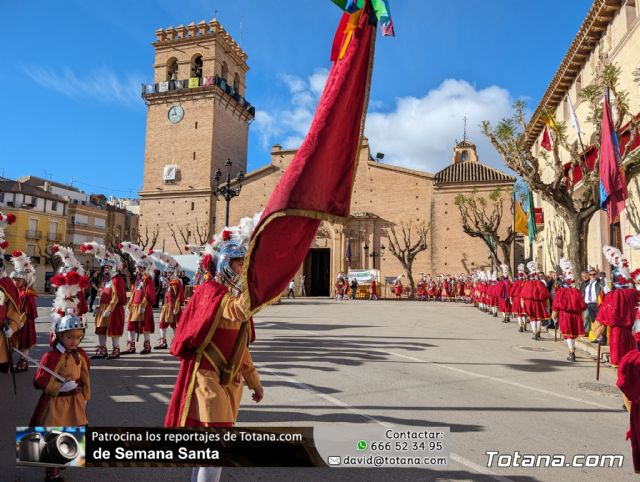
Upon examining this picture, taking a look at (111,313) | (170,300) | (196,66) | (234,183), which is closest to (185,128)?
(196,66)

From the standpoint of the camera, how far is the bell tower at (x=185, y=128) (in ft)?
133

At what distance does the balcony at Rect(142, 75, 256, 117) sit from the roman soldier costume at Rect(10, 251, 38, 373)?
35.4 m

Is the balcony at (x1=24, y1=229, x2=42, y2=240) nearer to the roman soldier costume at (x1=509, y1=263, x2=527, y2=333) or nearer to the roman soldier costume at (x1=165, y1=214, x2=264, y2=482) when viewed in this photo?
the roman soldier costume at (x1=509, y1=263, x2=527, y2=333)

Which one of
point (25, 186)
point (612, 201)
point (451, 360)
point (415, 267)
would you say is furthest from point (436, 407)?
point (25, 186)

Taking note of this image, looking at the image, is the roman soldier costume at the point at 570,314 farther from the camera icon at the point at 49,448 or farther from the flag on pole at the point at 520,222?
the flag on pole at the point at 520,222

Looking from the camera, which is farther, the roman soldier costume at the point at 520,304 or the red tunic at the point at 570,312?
the roman soldier costume at the point at 520,304

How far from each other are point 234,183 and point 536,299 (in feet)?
92.6

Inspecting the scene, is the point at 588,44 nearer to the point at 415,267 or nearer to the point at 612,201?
the point at 612,201

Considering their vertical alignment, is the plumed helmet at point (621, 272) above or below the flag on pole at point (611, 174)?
below

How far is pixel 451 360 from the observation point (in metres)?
9.27

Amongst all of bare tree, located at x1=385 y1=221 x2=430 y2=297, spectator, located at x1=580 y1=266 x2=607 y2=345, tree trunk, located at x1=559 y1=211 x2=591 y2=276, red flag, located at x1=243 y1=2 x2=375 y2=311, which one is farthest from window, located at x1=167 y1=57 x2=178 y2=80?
red flag, located at x1=243 y1=2 x2=375 y2=311

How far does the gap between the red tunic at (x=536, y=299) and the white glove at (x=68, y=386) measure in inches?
468

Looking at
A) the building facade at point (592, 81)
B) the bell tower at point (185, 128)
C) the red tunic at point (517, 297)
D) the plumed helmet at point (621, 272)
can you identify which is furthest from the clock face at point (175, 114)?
the plumed helmet at point (621, 272)

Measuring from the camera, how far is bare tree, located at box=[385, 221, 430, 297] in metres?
35.8
